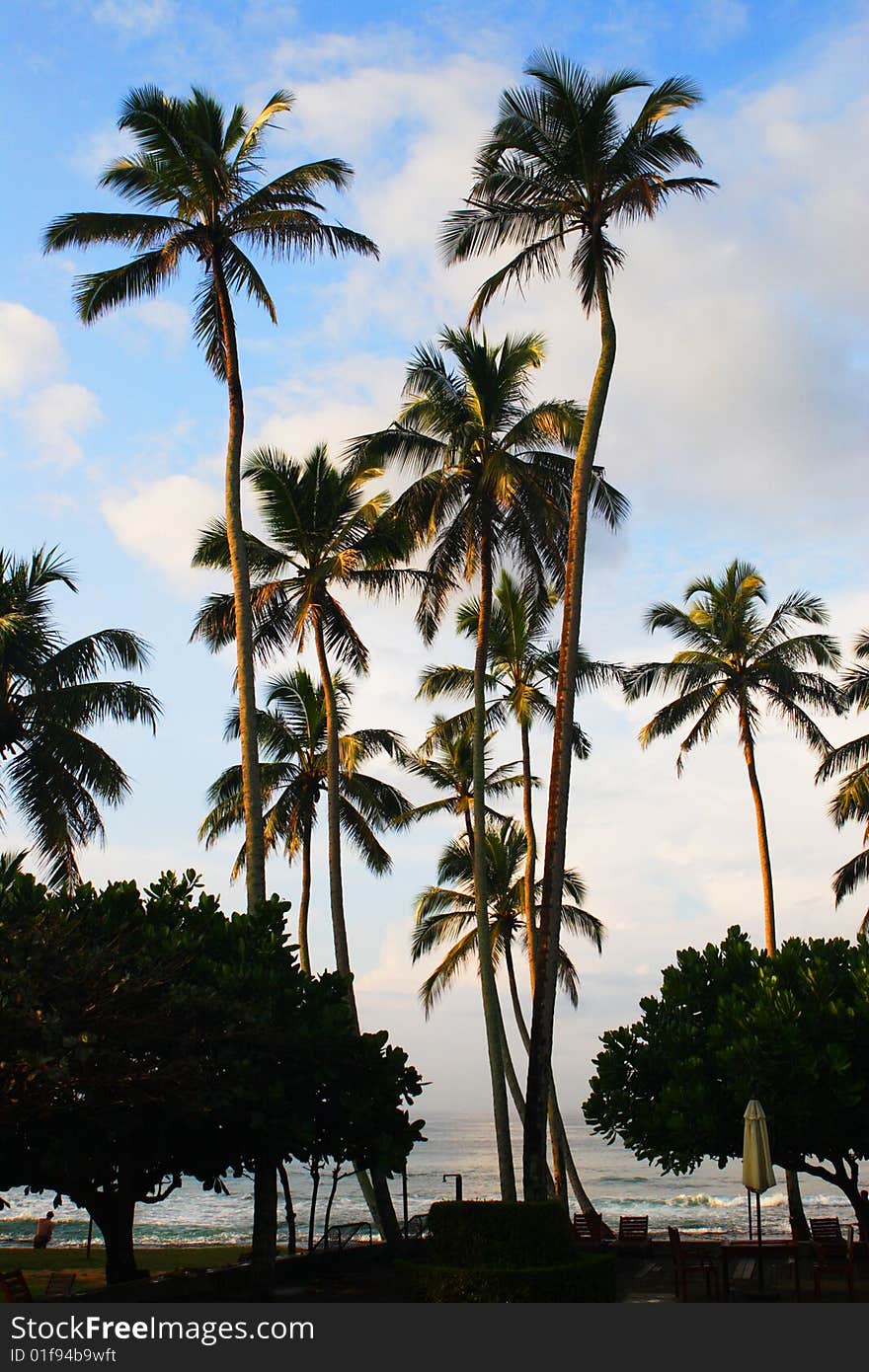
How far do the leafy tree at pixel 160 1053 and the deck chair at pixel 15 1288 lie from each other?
103cm

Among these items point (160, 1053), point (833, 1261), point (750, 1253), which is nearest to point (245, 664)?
point (160, 1053)

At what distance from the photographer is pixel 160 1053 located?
14.3 metres

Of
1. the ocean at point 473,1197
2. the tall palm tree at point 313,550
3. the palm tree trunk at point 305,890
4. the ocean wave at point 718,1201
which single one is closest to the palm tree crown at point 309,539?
the tall palm tree at point 313,550

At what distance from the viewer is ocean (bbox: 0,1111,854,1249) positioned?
5522 cm

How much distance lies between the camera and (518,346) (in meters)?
26.1

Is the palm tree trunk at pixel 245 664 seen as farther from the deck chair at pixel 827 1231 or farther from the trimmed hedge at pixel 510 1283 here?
the deck chair at pixel 827 1231

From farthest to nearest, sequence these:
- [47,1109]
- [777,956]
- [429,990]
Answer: [429,990]
[777,956]
[47,1109]

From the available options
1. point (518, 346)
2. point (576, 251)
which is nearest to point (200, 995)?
point (576, 251)

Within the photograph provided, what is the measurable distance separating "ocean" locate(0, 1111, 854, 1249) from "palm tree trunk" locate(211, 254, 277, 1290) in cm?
2149

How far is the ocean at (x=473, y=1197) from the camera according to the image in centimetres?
5522

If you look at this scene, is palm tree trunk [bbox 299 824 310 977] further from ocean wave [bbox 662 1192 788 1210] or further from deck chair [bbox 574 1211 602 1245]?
ocean wave [bbox 662 1192 788 1210]

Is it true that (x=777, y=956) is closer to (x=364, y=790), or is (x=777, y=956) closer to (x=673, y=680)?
(x=673, y=680)

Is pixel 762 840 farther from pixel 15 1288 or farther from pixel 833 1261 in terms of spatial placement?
pixel 15 1288

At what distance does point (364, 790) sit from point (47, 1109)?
2055cm
